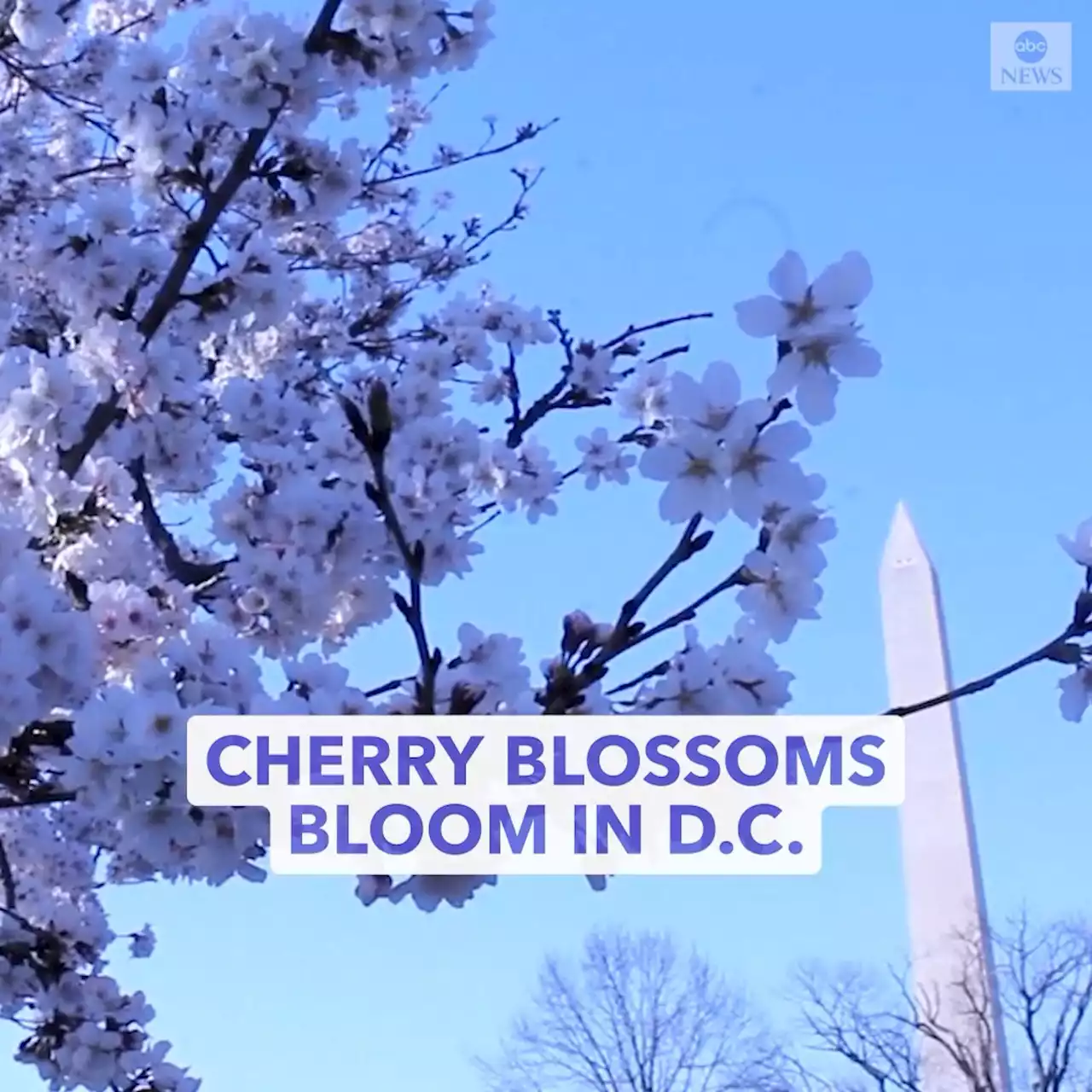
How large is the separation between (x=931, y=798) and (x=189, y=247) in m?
8.91

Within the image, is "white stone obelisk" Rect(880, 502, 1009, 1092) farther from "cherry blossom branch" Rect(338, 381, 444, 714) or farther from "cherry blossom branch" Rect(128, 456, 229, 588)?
"cherry blossom branch" Rect(338, 381, 444, 714)

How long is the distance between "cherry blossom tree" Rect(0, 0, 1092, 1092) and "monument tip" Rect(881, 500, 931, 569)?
746 cm

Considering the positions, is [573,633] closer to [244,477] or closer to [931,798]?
[244,477]

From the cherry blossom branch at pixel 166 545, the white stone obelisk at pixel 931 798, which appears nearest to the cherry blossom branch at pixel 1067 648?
the cherry blossom branch at pixel 166 545

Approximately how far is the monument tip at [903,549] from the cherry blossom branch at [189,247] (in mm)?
9137

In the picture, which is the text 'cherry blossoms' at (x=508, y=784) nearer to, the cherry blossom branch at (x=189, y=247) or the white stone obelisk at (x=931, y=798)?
the cherry blossom branch at (x=189, y=247)

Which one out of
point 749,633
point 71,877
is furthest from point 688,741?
point 71,877

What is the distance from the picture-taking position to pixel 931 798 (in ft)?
33.8

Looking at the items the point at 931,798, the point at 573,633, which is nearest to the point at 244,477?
the point at 573,633

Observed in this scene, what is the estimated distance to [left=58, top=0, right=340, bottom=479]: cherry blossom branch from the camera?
2.15 meters

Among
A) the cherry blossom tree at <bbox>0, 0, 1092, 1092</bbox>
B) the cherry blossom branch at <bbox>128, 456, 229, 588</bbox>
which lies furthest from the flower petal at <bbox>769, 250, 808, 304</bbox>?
the cherry blossom branch at <bbox>128, 456, 229, 588</bbox>

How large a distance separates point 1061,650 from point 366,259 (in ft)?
11.5

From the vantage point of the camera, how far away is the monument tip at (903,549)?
11.0m

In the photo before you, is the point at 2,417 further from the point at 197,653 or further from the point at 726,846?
the point at 726,846
